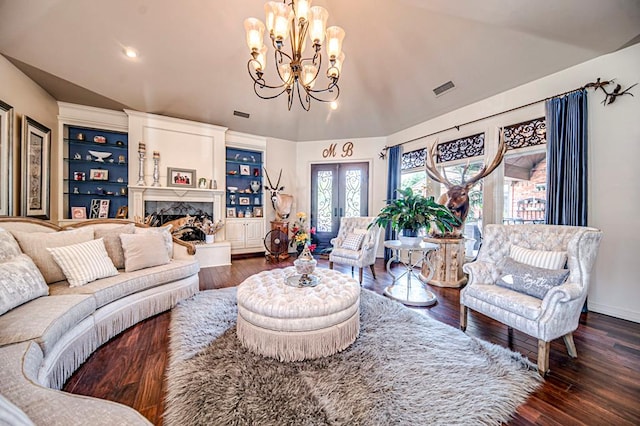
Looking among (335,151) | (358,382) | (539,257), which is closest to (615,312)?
(539,257)

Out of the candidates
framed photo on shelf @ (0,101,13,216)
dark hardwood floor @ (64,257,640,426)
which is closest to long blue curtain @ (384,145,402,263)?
dark hardwood floor @ (64,257,640,426)

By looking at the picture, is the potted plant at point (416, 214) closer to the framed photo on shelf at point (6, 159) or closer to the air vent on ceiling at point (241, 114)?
the air vent on ceiling at point (241, 114)

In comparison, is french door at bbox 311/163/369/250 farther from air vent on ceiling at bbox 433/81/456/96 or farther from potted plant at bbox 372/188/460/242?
potted plant at bbox 372/188/460/242

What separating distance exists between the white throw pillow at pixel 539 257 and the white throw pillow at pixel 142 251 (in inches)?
149

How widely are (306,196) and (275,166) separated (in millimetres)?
1104

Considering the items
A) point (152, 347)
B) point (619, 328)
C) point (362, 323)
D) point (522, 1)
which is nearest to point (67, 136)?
point (152, 347)

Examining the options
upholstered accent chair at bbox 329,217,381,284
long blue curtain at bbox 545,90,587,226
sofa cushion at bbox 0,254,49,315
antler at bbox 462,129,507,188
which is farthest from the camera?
upholstered accent chair at bbox 329,217,381,284

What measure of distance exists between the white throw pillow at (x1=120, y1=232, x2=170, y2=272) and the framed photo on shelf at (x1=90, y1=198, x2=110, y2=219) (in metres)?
2.57

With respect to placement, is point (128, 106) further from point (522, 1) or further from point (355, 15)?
point (522, 1)

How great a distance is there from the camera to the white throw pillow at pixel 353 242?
398cm

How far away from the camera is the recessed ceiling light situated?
11.2 ft

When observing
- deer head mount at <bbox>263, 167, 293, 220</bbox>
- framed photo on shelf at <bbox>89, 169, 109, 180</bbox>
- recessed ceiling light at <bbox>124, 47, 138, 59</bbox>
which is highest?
recessed ceiling light at <bbox>124, 47, 138, 59</bbox>

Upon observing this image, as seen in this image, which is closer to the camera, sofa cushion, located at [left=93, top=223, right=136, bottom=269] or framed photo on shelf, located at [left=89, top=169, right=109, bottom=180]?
sofa cushion, located at [left=93, top=223, right=136, bottom=269]

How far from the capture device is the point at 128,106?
437 cm
